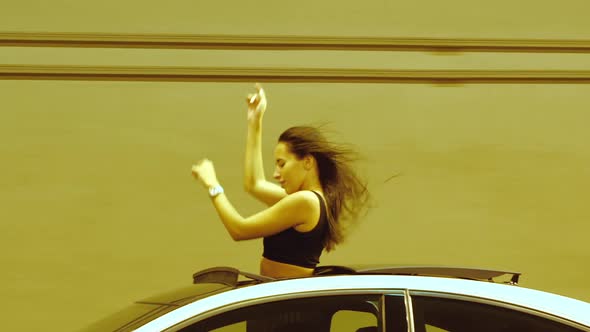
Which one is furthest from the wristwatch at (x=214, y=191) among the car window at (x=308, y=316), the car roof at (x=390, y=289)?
the car window at (x=308, y=316)

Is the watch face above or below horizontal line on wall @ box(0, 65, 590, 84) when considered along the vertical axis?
below

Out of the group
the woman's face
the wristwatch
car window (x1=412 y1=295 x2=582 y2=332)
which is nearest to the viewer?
car window (x1=412 y1=295 x2=582 y2=332)

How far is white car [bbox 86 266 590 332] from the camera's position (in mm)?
3287

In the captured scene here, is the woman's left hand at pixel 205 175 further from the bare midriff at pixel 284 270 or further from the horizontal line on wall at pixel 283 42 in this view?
the horizontal line on wall at pixel 283 42

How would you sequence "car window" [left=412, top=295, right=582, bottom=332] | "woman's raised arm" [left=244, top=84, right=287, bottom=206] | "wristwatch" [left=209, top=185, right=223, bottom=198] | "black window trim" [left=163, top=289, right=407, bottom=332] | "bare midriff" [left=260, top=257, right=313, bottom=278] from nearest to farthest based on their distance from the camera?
"black window trim" [left=163, top=289, right=407, bottom=332] → "car window" [left=412, top=295, right=582, bottom=332] → "bare midriff" [left=260, top=257, right=313, bottom=278] → "wristwatch" [left=209, top=185, right=223, bottom=198] → "woman's raised arm" [left=244, top=84, right=287, bottom=206]

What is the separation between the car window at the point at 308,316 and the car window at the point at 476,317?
0.52ft

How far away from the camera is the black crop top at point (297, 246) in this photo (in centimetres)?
417

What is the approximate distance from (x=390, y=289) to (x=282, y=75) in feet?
14.3

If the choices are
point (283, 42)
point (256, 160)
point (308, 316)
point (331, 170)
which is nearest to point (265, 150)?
point (283, 42)

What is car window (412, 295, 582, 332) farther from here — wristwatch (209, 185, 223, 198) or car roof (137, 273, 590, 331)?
wristwatch (209, 185, 223, 198)

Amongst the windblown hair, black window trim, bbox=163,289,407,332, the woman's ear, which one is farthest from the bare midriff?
black window trim, bbox=163,289,407,332

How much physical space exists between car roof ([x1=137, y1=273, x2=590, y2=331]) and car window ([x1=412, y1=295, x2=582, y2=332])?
0.03 metres

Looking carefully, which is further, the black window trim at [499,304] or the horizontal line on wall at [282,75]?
the horizontal line on wall at [282,75]

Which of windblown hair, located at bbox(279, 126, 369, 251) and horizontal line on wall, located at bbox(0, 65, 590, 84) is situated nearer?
windblown hair, located at bbox(279, 126, 369, 251)
